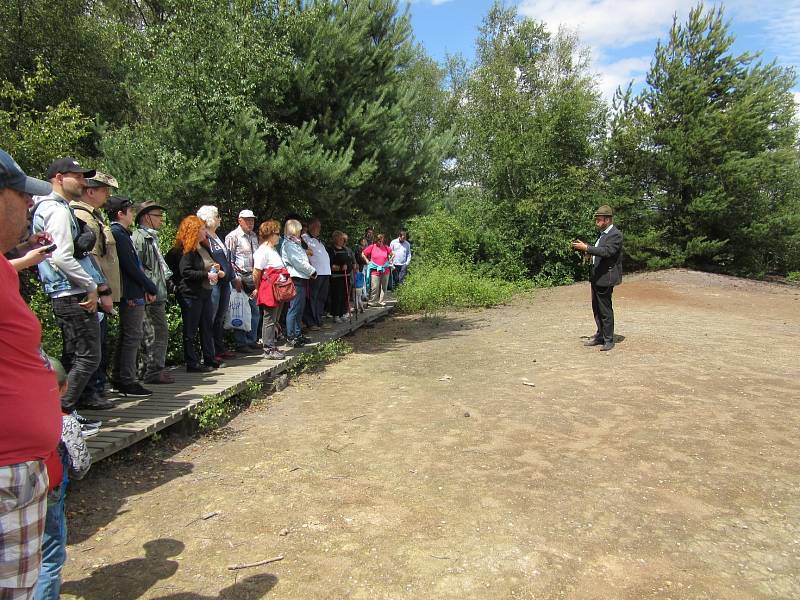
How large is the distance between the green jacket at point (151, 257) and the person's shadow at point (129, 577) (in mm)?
2822

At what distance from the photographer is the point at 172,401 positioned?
5.00 meters

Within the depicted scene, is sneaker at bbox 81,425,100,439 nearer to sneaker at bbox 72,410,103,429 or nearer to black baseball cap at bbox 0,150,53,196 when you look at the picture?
sneaker at bbox 72,410,103,429

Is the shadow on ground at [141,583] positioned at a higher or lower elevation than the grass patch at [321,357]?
lower

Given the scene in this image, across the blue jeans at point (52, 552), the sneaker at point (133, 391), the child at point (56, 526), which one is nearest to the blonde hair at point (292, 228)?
the sneaker at point (133, 391)

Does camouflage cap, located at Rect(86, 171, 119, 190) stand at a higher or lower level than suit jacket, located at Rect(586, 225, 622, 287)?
higher

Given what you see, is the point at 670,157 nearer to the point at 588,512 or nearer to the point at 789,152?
the point at 789,152

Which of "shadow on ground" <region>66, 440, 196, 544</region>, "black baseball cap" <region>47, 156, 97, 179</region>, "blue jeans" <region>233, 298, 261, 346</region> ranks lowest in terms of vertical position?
"shadow on ground" <region>66, 440, 196, 544</region>

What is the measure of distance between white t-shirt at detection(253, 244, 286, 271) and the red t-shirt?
517 centimetres

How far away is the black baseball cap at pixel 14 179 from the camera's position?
162 cm

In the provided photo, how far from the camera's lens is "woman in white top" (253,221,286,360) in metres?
6.81

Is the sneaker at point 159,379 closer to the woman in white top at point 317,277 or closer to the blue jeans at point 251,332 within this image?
the blue jeans at point 251,332

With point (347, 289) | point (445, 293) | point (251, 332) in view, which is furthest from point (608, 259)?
point (445, 293)

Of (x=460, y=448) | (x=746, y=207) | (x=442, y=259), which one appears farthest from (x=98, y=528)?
(x=746, y=207)

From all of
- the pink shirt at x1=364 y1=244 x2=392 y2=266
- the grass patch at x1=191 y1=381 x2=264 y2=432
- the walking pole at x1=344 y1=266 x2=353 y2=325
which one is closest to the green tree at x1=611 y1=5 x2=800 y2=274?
the pink shirt at x1=364 y1=244 x2=392 y2=266
